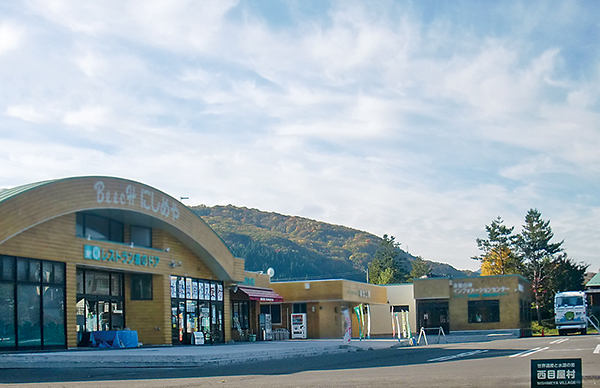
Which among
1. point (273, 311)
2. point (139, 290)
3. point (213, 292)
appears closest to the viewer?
point (139, 290)

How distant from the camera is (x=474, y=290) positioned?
48844 millimetres

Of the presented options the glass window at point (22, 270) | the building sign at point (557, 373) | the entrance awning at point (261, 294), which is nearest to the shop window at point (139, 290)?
the glass window at point (22, 270)

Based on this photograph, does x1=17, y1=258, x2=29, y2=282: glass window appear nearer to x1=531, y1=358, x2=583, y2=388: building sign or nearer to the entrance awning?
the entrance awning

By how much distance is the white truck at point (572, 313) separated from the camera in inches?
1727

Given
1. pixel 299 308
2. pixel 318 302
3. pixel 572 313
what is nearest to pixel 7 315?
pixel 318 302

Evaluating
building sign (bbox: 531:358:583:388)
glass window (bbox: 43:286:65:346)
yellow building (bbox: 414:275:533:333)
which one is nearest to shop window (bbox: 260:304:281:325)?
yellow building (bbox: 414:275:533:333)

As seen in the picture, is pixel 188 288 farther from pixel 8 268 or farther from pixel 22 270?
pixel 8 268

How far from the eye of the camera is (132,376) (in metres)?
15.8

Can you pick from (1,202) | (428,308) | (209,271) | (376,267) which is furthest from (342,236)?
(1,202)

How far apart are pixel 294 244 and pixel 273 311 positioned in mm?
117453

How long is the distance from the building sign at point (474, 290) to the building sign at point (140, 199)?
2623 centimetres

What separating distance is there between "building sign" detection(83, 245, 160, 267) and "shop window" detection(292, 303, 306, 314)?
53.4 ft

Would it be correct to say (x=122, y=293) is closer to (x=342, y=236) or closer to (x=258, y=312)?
(x=258, y=312)

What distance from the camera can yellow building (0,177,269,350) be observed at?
72.1ft
